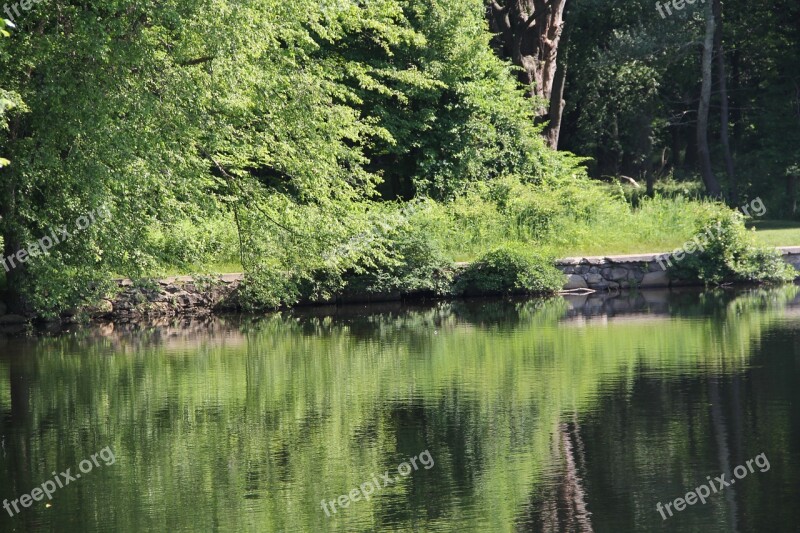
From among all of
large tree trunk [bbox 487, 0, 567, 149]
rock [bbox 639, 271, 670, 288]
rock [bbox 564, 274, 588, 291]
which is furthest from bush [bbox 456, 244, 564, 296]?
large tree trunk [bbox 487, 0, 567, 149]

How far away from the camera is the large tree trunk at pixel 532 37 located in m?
31.6

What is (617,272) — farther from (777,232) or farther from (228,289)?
(228,289)

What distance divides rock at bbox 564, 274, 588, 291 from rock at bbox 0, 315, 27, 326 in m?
11.5

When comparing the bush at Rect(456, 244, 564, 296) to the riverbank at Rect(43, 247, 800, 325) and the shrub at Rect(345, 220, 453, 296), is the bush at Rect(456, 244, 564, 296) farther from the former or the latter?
the shrub at Rect(345, 220, 453, 296)

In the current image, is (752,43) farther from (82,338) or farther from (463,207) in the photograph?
(82,338)

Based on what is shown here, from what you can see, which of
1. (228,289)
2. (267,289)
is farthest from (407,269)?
(228,289)

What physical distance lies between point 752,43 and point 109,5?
91.4 ft

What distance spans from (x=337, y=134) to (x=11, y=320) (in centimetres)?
681

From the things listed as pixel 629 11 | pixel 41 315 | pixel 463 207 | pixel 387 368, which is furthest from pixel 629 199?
pixel 387 368

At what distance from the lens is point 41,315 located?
2019cm

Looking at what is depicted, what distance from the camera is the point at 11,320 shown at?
20.1 meters

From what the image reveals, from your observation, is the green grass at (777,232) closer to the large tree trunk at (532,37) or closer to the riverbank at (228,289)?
the riverbank at (228,289)

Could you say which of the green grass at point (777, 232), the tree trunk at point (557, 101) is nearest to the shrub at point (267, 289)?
the green grass at point (777, 232)

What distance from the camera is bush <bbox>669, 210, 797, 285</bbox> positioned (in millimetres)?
24125
